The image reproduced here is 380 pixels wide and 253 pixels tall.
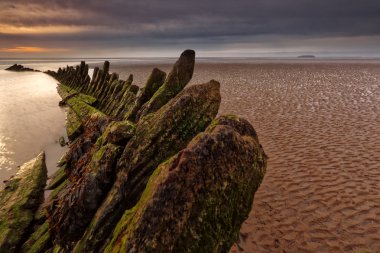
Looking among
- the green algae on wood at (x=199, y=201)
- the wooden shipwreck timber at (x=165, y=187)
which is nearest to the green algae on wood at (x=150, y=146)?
the wooden shipwreck timber at (x=165, y=187)

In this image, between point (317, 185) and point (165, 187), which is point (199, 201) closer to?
point (165, 187)

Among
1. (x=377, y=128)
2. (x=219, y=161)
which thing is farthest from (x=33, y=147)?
(x=377, y=128)

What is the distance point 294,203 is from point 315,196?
899mm

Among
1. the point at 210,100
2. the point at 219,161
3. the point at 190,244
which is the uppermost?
the point at 210,100

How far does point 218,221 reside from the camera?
425 cm

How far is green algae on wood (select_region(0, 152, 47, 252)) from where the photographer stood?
746 centimetres

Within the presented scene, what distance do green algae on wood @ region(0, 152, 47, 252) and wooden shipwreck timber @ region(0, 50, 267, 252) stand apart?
69 mm

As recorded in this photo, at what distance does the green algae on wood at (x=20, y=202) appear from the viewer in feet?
24.5

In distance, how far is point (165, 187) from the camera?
13.6ft

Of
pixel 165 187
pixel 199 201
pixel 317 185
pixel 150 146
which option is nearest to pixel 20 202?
pixel 150 146

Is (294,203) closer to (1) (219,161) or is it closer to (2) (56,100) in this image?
(1) (219,161)

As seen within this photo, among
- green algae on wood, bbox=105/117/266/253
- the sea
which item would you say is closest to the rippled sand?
the sea

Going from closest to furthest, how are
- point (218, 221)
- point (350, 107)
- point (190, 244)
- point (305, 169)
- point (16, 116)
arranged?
1. point (190, 244)
2. point (218, 221)
3. point (305, 169)
4. point (350, 107)
5. point (16, 116)

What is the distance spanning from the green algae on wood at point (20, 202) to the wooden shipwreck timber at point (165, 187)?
0.23ft
